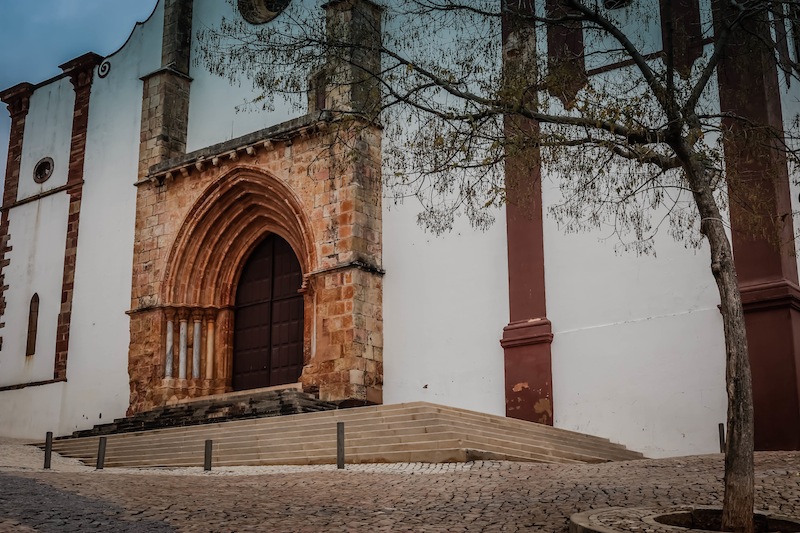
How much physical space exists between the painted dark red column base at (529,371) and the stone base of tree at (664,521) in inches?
322

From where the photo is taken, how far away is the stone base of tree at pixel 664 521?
733cm

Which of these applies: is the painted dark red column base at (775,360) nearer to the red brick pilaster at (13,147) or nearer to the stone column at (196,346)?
the stone column at (196,346)

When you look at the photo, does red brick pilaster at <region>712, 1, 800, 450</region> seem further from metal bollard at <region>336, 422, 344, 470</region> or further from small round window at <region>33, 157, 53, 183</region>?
small round window at <region>33, 157, 53, 183</region>

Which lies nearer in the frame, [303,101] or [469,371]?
[469,371]

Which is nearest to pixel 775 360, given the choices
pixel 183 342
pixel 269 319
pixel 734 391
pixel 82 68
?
pixel 734 391

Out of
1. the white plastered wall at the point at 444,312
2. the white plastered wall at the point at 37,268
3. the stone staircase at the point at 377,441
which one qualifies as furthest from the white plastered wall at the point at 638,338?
the white plastered wall at the point at 37,268

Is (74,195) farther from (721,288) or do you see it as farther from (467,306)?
(721,288)

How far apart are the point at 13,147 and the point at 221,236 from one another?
8500 millimetres

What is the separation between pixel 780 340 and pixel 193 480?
844 cm

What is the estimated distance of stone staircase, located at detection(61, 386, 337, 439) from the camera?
58.3 feet

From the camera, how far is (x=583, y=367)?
16312 millimetres

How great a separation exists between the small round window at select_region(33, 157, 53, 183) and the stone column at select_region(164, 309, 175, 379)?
6511mm

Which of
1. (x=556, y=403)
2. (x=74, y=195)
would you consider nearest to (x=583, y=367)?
(x=556, y=403)

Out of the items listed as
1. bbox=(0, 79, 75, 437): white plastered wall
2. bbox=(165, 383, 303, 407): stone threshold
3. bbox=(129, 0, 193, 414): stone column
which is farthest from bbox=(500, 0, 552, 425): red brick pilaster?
bbox=(0, 79, 75, 437): white plastered wall
